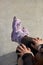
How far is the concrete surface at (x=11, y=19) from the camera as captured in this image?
1590 millimetres

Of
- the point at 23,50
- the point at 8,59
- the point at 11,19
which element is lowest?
the point at 8,59

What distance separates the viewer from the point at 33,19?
1.71 meters

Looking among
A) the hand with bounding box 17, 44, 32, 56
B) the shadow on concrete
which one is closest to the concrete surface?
the shadow on concrete

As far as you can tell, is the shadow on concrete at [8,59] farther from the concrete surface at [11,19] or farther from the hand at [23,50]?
the hand at [23,50]

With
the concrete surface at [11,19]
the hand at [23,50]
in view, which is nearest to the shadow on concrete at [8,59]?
the concrete surface at [11,19]

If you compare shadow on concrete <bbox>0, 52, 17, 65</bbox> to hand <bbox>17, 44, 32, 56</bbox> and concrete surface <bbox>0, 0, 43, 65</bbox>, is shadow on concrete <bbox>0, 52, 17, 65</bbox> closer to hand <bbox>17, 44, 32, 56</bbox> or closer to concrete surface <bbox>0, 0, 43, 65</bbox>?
concrete surface <bbox>0, 0, 43, 65</bbox>

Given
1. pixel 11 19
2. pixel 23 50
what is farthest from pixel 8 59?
pixel 23 50

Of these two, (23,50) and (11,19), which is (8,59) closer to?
(11,19)

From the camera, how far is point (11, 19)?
1639mm

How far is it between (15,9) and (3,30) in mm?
185

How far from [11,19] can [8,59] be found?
0.28 meters

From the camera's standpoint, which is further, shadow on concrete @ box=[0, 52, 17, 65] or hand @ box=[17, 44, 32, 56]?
shadow on concrete @ box=[0, 52, 17, 65]

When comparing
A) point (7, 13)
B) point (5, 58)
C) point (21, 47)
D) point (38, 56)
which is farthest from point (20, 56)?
point (7, 13)

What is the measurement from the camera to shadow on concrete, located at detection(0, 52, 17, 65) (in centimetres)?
152
